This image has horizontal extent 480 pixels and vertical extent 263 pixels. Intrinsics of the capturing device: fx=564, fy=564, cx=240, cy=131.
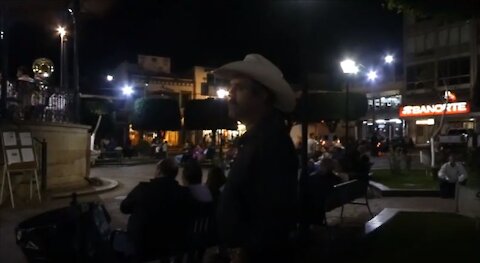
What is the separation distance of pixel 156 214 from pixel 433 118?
42.8 meters

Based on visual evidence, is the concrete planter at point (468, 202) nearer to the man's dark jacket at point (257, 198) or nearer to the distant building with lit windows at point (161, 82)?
the man's dark jacket at point (257, 198)

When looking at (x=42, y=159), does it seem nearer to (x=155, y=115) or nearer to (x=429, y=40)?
(x=155, y=115)

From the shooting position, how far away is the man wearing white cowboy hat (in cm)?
Answer: 244

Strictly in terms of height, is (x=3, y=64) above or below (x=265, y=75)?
above

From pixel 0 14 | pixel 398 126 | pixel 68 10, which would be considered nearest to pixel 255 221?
pixel 0 14

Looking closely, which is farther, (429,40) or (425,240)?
(429,40)

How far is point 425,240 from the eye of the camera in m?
7.57

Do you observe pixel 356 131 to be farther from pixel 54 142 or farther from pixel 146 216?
pixel 146 216

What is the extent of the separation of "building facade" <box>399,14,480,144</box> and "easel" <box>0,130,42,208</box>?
35508mm

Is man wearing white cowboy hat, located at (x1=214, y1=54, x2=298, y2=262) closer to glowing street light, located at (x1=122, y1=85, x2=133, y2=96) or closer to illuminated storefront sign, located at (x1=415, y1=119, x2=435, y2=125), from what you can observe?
illuminated storefront sign, located at (x1=415, y1=119, x2=435, y2=125)

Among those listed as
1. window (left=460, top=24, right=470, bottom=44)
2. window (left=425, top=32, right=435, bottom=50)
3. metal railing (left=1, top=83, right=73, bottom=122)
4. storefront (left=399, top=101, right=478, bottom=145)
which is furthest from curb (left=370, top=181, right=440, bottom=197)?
window (left=425, top=32, right=435, bottom=50)

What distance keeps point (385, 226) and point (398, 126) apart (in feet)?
159

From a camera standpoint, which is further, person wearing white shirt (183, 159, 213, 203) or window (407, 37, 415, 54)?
window (407, 37, 415, 54)

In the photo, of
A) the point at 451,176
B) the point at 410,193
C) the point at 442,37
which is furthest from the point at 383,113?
the point at 451,176
